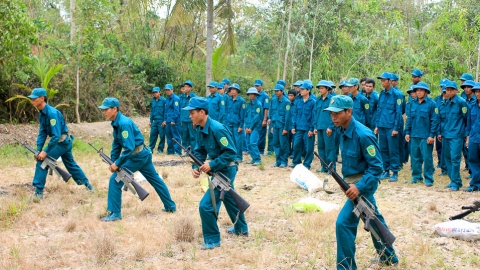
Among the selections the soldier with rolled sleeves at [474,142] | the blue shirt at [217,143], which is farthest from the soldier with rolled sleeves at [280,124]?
the blue shirt at [217,143]

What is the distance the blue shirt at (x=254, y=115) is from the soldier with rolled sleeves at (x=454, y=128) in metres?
5.17

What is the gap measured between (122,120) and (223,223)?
2.13m

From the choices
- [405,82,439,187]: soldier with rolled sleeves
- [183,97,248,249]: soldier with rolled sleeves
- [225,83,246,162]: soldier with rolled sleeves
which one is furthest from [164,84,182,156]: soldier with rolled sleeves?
[183,97,248,249]: soldier with rolled sleeves

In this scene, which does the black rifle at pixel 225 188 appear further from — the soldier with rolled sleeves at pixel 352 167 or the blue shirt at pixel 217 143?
the soldier with rolled sleeves at pixel 352 167

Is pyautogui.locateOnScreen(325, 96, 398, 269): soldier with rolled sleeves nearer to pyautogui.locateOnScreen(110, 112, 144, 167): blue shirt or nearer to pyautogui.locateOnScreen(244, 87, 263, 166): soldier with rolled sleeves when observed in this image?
pyautogui.locateOnScreen(110, 112, 144, 167): blue shirt

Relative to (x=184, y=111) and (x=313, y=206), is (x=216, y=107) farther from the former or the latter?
(x=313, y=206)

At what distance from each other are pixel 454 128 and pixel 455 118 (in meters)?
0.19

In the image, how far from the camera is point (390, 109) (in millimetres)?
10484

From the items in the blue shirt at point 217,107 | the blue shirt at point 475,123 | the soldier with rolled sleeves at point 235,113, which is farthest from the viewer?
the soldier with rolled sleeves at point 235,113

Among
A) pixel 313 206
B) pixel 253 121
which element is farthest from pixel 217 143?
pixel 253 121

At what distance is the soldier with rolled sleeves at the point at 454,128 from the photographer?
30.8ft

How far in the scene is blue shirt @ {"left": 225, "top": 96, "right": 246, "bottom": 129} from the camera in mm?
13477

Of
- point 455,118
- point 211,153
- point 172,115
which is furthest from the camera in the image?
point 172,115

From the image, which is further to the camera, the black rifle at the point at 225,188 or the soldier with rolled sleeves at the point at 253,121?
the soldier with rolled sleeves at the point at 253,121
